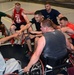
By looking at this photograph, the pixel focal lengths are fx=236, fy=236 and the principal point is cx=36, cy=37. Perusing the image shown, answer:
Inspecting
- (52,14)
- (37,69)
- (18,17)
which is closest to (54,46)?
(37,69)

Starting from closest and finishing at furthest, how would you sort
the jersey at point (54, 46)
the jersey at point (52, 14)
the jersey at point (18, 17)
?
the jersey at point (54, 46)
the jersey at point (52, 14)
the jersey at point (18, 17)

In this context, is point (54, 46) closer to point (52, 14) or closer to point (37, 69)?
point (37, 69)

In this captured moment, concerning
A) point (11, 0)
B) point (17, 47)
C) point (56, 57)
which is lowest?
point (11, 0)

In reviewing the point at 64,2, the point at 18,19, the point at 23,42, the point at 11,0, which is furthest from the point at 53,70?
the point at 11,0

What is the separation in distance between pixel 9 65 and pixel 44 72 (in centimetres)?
58

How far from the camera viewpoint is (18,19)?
727 centimetres

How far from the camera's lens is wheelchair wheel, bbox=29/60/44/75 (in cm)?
381

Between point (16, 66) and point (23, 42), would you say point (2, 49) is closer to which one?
point (23, 42)

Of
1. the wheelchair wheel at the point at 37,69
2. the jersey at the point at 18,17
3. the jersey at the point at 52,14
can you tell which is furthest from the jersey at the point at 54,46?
the jersey at the point at 18,17

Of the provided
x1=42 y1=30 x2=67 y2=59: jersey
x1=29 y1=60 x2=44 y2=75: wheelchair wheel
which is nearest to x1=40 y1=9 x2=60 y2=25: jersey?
x1=42 y1=30 x2=67 y2=59: jersey

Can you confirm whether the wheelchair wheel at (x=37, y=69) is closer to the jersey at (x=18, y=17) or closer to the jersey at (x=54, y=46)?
the jersey at (x=54, y=46)

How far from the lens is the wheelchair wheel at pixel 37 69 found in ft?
12.5

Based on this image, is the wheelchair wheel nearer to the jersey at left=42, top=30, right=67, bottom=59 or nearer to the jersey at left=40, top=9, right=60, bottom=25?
the jersey at left=42, top=30, right=67, bottom=59

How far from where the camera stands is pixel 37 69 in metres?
3.87
